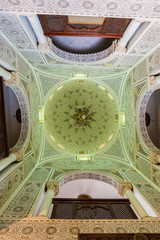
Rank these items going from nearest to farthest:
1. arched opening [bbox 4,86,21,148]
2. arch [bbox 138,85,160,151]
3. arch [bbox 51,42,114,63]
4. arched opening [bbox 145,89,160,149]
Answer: arch [bbox 51,42,114,63] < arch [bbox 138,85,160,151] < arched opening [bbox 4,86,21,148] < arched opening [bbox 145,89,160,149]

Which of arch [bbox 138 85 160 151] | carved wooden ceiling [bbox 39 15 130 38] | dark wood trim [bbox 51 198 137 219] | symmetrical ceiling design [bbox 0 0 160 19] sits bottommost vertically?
dark wood trim [bbox 51 198 137 219]

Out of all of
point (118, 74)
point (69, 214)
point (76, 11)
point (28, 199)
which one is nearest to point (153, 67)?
point (118, 74)

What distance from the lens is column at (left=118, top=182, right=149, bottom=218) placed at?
446cm

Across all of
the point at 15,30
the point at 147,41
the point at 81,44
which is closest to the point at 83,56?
the point at 81,44

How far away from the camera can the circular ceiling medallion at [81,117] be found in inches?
375

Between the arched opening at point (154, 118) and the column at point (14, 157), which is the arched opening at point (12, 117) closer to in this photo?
the column at point (14, 157)

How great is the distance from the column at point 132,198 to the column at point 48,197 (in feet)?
8.63

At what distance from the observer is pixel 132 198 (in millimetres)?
5227

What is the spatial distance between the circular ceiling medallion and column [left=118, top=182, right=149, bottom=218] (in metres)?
3.67

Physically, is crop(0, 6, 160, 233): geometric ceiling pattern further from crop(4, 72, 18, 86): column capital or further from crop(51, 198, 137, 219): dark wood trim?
crop(51, 198, 137, 219): dark wood trim

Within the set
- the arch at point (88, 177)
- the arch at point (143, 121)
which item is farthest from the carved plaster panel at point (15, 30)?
the arch at point (88, 177)

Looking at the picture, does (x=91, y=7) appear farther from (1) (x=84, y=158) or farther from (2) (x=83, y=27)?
(1) (x=84, y=158)

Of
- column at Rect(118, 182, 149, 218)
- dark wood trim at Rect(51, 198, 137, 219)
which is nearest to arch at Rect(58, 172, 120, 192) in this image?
column at Rect(118, 182, 149, 218)

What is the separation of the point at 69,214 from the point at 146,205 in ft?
8.63
